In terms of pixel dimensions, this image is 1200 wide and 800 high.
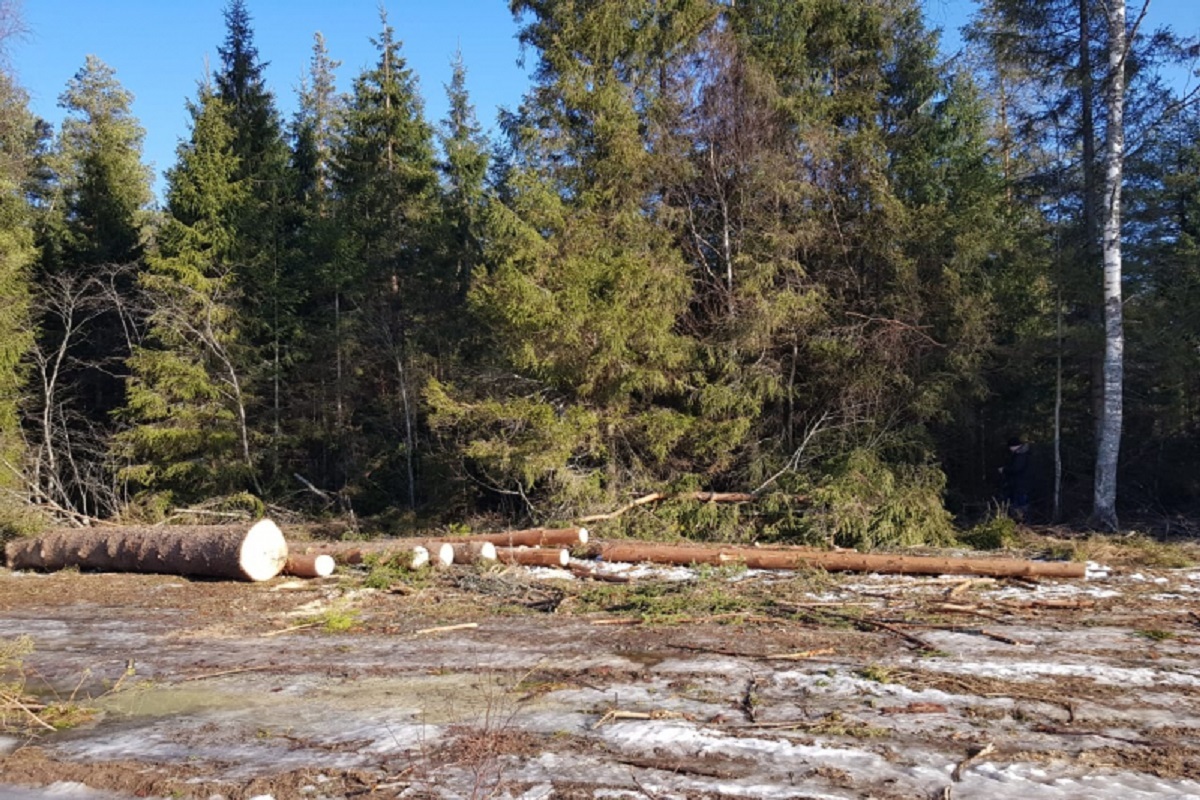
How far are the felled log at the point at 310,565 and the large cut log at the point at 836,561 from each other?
387 centimetres

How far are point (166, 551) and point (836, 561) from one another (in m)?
9.53

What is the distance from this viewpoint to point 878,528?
1277 cm

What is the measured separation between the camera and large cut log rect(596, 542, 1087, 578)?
965 cm

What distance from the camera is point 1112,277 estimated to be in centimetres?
1302

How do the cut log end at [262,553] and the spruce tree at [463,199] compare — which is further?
the spruce tree at [463,199]

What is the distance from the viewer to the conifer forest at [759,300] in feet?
45.4

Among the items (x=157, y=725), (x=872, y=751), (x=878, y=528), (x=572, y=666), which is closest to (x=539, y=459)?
(x=878, y=528)

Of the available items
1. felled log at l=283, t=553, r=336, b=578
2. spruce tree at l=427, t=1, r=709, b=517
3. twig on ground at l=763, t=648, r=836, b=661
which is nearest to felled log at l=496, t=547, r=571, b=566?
spruce tree at l=427, t=1, r=709, b=517

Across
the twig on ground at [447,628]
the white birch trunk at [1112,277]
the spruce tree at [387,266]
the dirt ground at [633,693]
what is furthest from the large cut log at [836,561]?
the spruce tree at [387,266]

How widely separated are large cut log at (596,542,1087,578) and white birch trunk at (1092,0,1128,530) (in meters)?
4.36

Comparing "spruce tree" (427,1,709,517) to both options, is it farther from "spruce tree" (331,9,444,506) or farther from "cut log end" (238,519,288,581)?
"spruce tree" (331,9,444,506)

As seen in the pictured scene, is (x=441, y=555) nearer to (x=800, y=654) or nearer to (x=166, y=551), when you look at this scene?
(x=166, y=551)

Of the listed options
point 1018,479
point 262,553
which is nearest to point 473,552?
point 262,553

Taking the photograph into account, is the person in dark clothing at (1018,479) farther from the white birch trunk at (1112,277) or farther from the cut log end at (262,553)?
the cut log end at (262,553)
